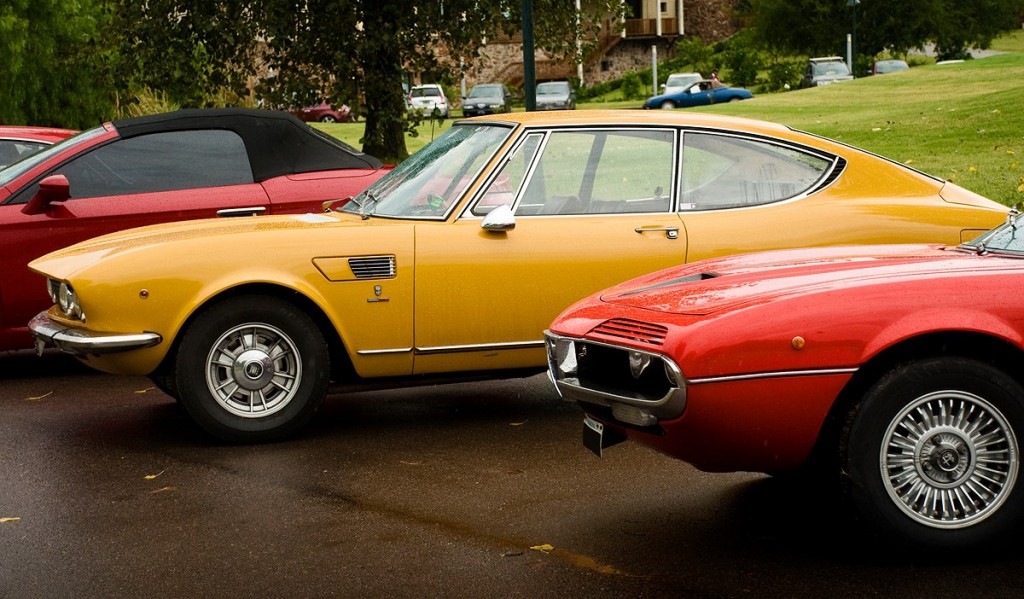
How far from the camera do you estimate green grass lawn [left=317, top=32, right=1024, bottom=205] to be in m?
19.0

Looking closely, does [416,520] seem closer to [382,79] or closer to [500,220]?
[500,220]

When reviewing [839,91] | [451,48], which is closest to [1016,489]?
[451,48]

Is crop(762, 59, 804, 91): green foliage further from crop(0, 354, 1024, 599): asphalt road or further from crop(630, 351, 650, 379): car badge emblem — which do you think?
crop(630, 351, 650, 379): car badge emblem

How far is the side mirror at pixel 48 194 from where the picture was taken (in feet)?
27.5

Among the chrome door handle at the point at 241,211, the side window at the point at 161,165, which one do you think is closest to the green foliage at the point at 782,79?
the side window at the point at 161,165

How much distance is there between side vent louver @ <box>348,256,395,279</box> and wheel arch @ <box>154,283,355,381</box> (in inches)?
10.6

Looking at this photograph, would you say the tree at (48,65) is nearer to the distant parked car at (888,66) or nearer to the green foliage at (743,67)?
the distant parked car at (888,66)

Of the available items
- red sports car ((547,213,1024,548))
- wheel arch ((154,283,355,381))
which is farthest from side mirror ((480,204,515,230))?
red sports car ((547,213,1024,548))

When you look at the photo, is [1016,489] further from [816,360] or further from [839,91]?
[839,91]

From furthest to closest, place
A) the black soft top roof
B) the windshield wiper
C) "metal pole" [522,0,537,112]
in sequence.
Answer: "metal pole" [522,0,537,112]
the black soft top roof
the windshield wiper

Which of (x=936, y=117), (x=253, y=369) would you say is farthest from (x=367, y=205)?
(x=936, y=117)

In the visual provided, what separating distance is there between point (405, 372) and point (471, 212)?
876 mm

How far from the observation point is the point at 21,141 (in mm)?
11594

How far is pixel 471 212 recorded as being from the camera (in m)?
6.97
